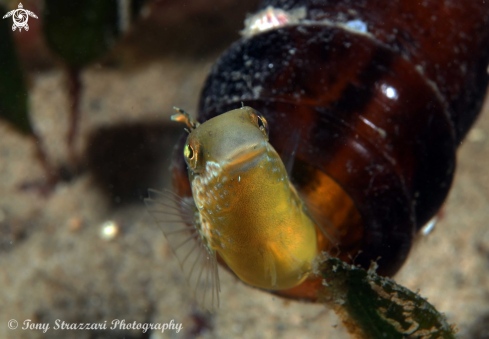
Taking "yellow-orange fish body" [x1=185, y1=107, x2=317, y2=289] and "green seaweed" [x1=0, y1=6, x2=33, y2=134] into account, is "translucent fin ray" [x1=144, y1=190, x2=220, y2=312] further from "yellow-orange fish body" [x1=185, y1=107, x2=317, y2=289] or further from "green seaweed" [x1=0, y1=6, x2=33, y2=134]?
"green seaweed" [x1=0, y1=6, x2=33, y2=134]

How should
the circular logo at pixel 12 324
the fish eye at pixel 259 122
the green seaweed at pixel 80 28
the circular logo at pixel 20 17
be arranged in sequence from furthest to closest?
the circular logo at pixel 20 17, the green seaweed at pixel 80 28, the circular logo at pixel 12 324, the fish eye at pixel 259 122

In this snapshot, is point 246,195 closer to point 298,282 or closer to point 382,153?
point 298,282

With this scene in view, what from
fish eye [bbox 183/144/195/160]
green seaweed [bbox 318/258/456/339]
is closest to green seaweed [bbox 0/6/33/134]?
fish eye [bbox 183/144/195/160]

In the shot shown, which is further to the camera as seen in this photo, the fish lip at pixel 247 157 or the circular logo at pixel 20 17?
the circular logo at pixel 20 17

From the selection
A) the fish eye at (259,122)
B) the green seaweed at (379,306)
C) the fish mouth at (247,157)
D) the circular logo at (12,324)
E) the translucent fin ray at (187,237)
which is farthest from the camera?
the circular logo at (12,324)

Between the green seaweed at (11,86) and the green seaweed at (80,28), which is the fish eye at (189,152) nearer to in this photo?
the green seaweed at (80,28)

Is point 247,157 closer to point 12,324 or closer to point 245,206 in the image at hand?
point 245,206

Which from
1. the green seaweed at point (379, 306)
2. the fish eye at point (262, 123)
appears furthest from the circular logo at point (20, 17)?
the green seaweed at point (379, 306)
